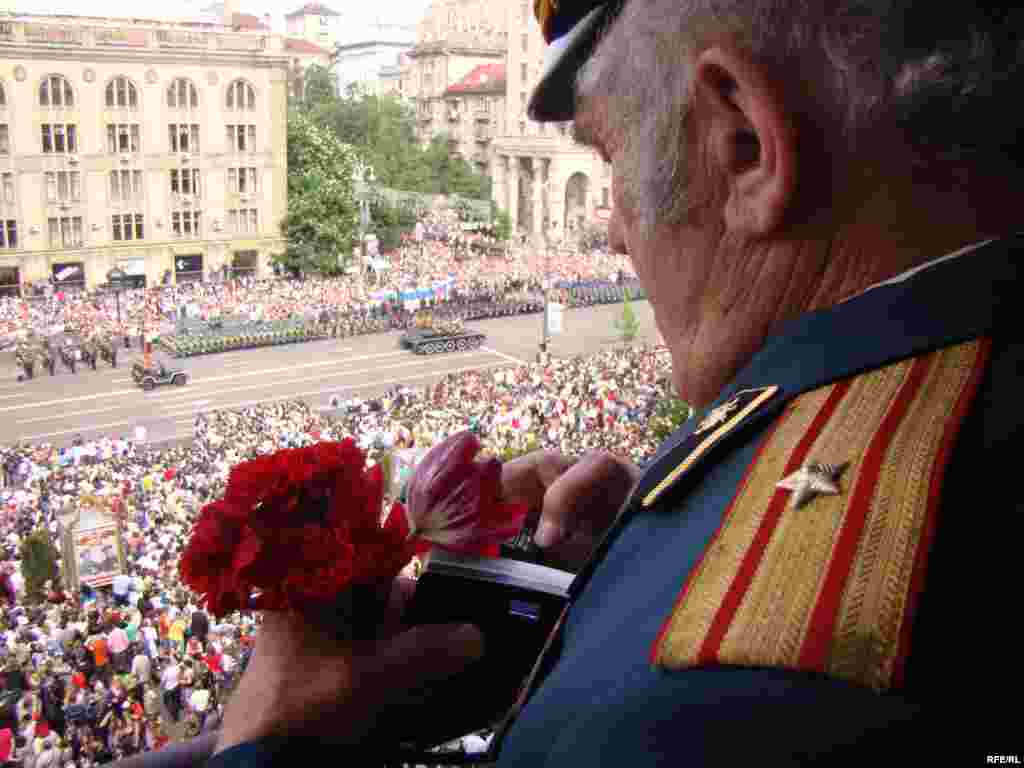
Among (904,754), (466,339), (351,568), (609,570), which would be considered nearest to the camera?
(904,754)

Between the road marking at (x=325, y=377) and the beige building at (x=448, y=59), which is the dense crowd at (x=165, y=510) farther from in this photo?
the beige building at (x=448, y=59)

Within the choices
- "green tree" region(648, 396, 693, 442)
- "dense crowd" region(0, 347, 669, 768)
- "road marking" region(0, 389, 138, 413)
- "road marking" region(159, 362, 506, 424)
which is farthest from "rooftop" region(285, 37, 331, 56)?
"green tree" region(648, 396, 693, 442)

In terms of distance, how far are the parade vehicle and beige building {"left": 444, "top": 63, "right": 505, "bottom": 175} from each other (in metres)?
24.3

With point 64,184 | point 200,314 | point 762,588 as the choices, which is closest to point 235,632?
point 762,588

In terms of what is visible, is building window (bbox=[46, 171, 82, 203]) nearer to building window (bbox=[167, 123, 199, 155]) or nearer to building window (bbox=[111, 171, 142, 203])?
building window (bbox=[111, 171, 142, 203])

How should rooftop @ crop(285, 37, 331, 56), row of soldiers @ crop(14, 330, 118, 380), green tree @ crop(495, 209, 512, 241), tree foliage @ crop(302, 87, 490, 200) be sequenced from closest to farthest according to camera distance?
1. row of soldiers @ crop(14, 330, 118, 380)
2. green tree @ crop(495, 209, 512, 241)
3. tree foliage @ crop(302, 87, 490, 200)
4. rooftop @ crop(285, 37, 331, 56)

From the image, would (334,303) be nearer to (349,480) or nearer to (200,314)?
(200,314)

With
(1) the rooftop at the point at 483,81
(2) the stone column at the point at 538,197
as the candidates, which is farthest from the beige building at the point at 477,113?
(2) the stone column at the point at 538,197

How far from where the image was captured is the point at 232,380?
16125mm

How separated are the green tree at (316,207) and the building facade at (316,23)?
151 feet

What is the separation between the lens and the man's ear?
2.06 feet

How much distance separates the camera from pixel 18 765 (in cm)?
480

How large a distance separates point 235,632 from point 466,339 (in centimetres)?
1285

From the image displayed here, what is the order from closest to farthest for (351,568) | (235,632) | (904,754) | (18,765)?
(904,754) → (351,568) → (18,765) → (235,632)
